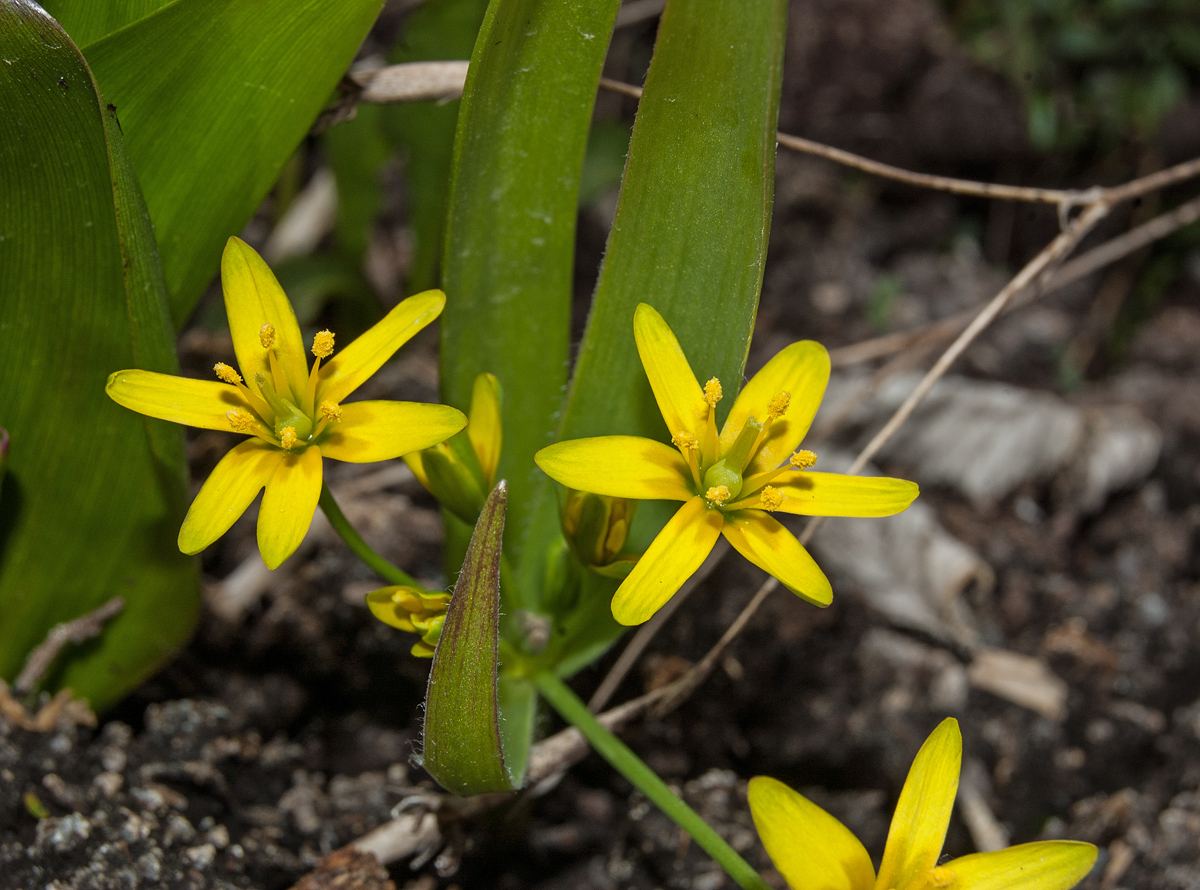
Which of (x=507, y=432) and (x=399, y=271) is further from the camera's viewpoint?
(x=399, y=271)

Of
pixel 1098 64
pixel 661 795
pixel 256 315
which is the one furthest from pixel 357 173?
pixel 1098 64

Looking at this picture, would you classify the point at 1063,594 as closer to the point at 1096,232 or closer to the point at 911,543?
the point at 911,543

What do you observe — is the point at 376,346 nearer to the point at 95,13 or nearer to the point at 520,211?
the point at 520,211

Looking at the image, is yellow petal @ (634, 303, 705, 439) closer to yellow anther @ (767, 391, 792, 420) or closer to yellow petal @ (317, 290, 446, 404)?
yellow anther @ (767, 391, 792, 420)

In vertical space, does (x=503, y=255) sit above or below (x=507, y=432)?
above

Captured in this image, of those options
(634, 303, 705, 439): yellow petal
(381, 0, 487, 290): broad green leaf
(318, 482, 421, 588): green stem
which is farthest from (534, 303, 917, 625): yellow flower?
(381, 0, 487, 290): broad green leaf

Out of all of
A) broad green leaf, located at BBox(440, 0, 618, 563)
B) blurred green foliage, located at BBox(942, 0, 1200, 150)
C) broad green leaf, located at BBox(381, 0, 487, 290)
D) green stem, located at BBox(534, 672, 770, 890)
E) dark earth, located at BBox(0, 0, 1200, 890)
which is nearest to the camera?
green stem, located at BBox(534, 672, 770, 890)

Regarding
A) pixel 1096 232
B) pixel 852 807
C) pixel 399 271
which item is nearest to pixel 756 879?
pixel 852 807
